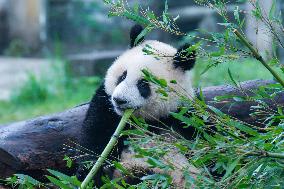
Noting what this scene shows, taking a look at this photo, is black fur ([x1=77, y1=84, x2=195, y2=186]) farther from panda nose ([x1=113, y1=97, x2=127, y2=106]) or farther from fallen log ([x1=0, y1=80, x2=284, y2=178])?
panda nose ([x1=113, y1=97, x2=127, y2=106])

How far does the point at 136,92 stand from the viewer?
3.41 m

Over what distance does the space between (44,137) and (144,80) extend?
2.37 ft

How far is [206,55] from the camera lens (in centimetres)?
267

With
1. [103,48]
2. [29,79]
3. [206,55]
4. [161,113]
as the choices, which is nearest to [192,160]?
[206,55]

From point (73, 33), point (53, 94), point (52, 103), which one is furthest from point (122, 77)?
point (73, 33)

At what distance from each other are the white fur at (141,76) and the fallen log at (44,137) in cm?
26

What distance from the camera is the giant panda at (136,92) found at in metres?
3.40

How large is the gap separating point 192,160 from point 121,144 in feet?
4.11

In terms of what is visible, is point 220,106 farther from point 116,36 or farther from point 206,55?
point 116,36

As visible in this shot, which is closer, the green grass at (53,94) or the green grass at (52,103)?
the green grass at (52,103)

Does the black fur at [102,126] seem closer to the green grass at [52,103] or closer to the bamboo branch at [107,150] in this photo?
the bamboo branch at [107,150]

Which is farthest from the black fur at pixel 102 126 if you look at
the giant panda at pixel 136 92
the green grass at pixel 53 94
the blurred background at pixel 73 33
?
the blurred background at pixel 73 33

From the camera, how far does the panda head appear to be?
339 centimetres

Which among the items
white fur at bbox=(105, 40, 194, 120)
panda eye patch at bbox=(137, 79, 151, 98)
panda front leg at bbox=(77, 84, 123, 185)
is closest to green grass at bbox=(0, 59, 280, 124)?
panda front leg at bbox=(77, 84, 123, 185)
